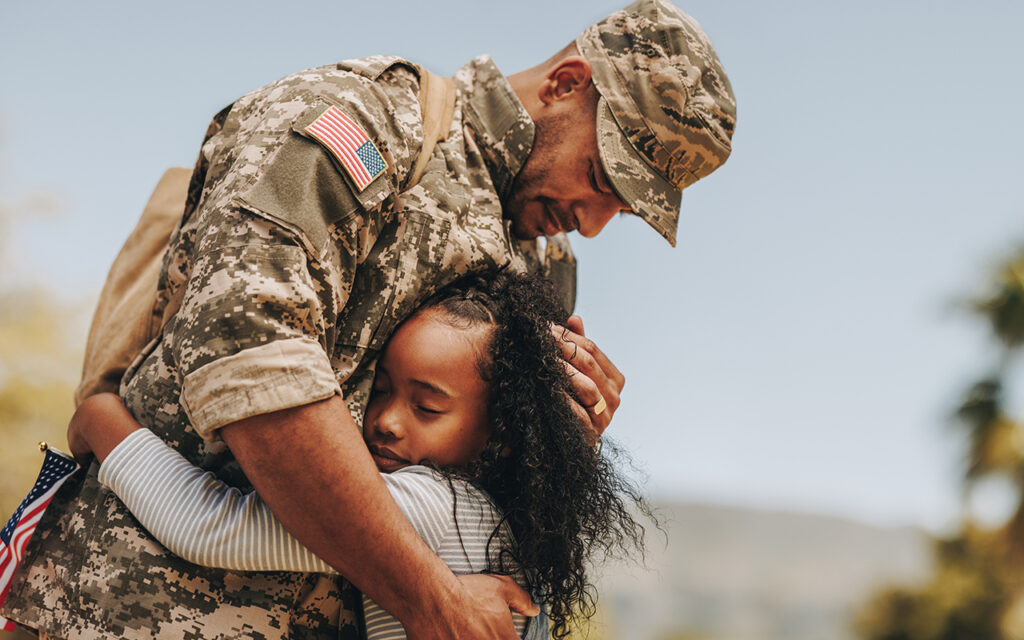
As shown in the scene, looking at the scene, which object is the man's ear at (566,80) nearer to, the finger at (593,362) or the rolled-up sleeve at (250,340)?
the finger at (593,362)

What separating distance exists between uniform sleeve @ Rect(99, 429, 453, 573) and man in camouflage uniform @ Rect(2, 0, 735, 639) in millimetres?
77

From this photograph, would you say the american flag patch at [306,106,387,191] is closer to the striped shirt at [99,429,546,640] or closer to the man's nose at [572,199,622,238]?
the striped shirt at [99,429,546,640]

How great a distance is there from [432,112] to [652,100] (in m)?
0.82

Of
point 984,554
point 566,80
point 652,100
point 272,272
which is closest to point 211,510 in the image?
point 272,272

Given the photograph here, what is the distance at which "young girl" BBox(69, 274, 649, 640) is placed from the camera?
1950 millimetres

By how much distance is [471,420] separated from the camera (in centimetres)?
234

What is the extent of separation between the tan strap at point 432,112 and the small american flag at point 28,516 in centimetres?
114

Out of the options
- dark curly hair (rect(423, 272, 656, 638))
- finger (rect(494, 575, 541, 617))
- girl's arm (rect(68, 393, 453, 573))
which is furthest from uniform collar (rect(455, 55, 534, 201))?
finger (rect(494, 575, 541, 617))

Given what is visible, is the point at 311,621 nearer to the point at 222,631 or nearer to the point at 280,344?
the point at 222,631

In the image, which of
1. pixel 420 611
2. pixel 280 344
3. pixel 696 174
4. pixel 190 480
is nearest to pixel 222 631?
pixel 190 480

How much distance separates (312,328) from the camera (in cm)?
187

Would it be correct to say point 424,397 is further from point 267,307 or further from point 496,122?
point 496,122

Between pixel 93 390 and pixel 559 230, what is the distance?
4.83ft

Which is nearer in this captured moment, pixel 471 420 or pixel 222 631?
pixel 222 631
